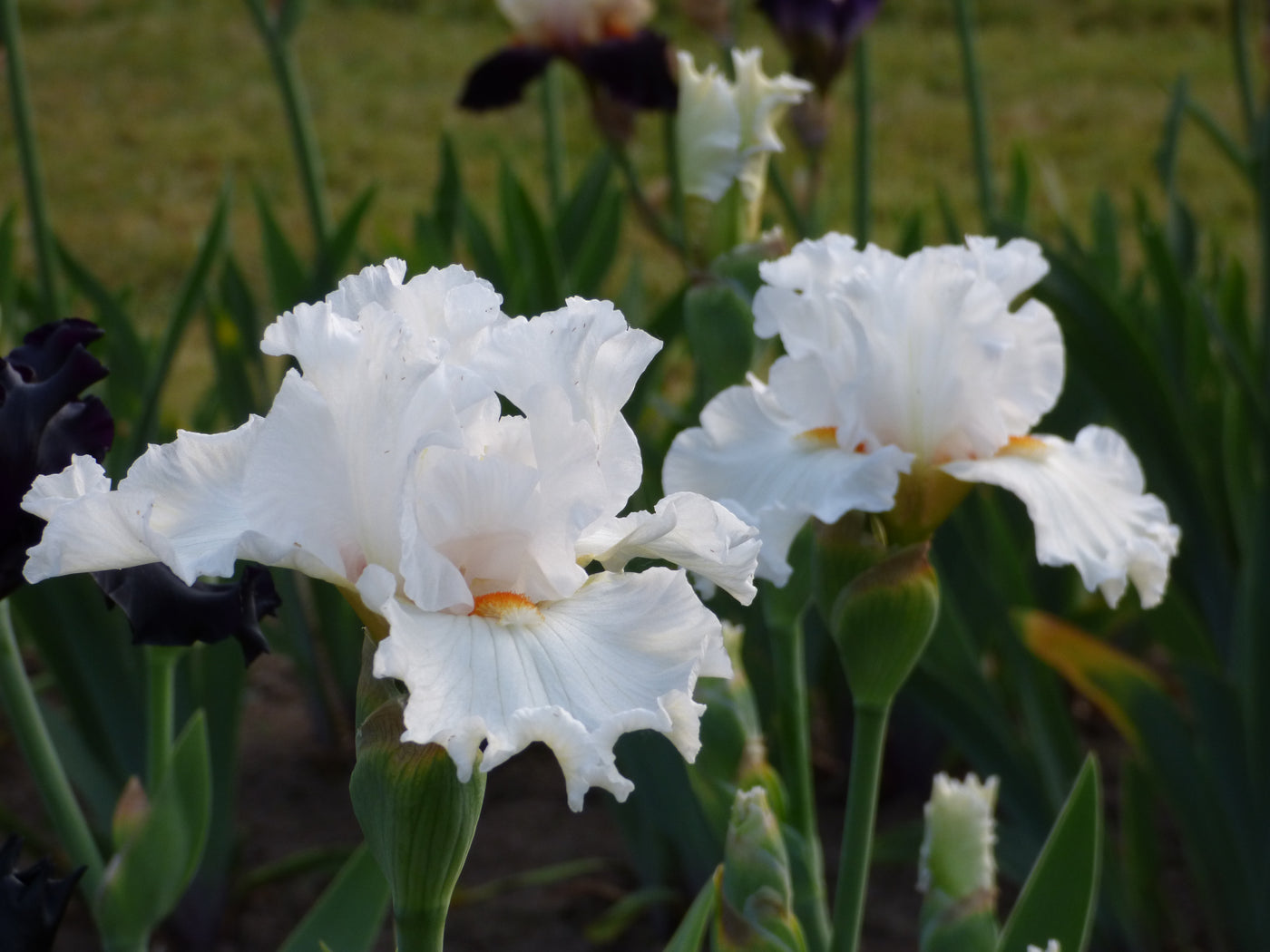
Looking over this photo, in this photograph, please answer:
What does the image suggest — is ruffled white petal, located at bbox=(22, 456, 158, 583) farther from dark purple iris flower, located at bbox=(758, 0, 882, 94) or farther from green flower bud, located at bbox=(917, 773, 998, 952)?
dark purple iris flower, located at bbox=(758, 0, 882, 94)

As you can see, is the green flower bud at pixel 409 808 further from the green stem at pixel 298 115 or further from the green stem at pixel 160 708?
the green stem at pixel 298 115

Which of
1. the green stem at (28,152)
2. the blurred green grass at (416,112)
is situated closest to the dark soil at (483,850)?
the green stem at (28,152)

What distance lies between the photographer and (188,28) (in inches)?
213

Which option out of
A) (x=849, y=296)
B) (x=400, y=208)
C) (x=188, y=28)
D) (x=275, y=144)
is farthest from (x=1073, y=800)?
(x=188, y=28)

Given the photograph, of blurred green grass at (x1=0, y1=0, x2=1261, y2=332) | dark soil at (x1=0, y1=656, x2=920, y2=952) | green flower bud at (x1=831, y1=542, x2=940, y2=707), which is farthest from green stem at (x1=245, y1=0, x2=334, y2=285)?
blurred green grass at (x1=0, y1=0, x2=1261, y2=332)

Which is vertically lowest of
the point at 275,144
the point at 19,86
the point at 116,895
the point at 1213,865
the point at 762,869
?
the point at 275,144

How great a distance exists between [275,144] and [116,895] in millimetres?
3828

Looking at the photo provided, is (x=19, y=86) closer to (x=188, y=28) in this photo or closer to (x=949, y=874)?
(x=949, y=874)

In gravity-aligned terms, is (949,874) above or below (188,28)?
above

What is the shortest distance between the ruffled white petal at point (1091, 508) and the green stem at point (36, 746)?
1.83 ft

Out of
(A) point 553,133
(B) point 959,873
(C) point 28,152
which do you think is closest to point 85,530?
(B) point 959,873

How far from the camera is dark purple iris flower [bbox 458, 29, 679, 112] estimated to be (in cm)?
168

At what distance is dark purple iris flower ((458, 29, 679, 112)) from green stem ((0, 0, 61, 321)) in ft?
1.87

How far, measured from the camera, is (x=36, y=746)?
2.81ft
